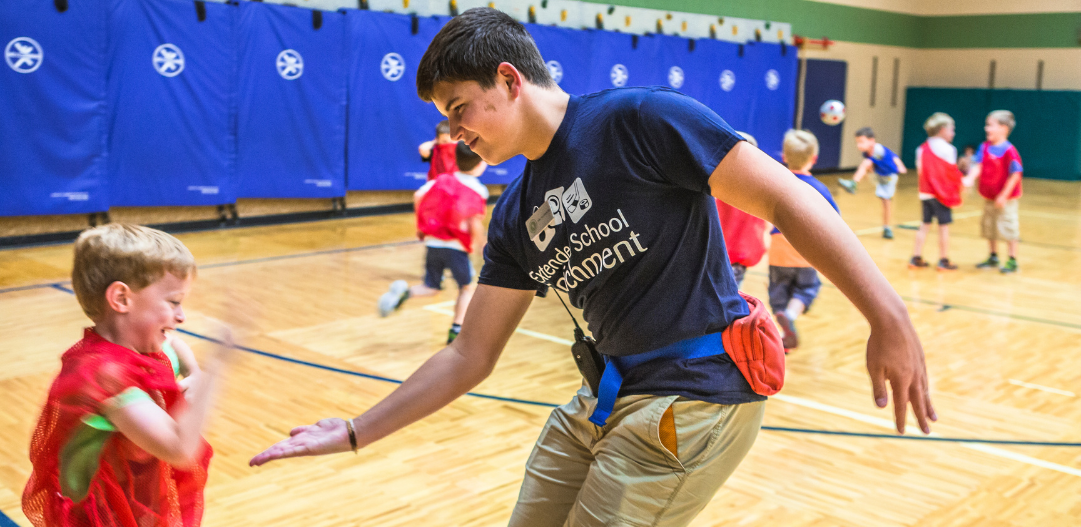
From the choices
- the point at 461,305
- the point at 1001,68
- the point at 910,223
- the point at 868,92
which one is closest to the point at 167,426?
the point at 461,305

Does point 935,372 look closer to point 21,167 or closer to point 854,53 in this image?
point 21,167

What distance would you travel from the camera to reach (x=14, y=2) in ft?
26.9

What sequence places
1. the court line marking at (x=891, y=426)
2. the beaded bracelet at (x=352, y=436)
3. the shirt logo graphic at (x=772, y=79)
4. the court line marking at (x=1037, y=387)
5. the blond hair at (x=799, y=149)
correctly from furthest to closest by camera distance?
the shirt logo graphic at (x=772, y=79) → the blond hair at (x=799, y=149) → the court line marking at (x=1037, y=387) → the court line marking at (x=891, y=426) → the beaded bracelet at (x=352, y=436)

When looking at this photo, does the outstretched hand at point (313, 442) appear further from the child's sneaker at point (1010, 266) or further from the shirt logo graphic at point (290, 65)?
the shirt logo graphic at point (290, 65)

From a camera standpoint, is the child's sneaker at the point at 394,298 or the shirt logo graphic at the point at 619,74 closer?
the child's sneaker at the point at 394,298

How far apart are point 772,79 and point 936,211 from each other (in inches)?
323

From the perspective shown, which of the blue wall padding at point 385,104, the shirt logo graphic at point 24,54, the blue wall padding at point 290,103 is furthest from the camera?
the blue wall padding at point 385,104

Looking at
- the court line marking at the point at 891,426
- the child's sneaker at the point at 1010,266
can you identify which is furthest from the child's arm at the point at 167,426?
the child's sneaker at the point at 1010,266

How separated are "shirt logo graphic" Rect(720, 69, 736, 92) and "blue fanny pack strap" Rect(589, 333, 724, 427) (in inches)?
555

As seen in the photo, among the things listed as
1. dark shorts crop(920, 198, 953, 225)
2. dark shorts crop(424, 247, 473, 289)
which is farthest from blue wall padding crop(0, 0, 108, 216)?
dark shorts crop(920, 198, 953, 225)

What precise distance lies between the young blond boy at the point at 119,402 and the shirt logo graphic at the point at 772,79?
50.0ft

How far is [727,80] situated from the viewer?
50.2 feet

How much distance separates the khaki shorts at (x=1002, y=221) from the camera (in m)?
8.45

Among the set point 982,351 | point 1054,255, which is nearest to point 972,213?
point 1054,255
